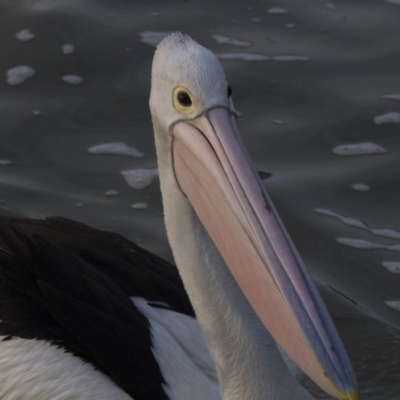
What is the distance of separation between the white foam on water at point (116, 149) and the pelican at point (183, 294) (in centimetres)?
177

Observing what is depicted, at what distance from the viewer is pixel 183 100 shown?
9.71ft

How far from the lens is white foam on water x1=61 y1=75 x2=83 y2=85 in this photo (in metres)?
6.32

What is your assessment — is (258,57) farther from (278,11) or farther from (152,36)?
(152,36)

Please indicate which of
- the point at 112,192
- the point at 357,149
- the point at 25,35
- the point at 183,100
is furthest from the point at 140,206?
the point at 183,100

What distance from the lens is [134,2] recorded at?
693 centimetres

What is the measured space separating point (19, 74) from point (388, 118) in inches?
82.5

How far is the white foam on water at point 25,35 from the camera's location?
21.7ft

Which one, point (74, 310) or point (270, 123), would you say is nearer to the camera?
point (74, 310)

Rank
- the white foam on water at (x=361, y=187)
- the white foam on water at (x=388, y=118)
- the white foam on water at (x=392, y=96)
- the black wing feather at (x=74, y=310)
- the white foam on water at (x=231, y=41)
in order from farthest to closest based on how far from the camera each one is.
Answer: the white foam on water at (x=231, y=41), the white foam on water at (x=392, y=96), the white foam on water at (x=388, y=118), the white foam on water at (x=361, y=187), the black wing feather at (x=74, y=310)

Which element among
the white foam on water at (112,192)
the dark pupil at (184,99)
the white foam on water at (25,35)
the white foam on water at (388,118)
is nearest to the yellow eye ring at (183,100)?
the dark pupil at (184,99)

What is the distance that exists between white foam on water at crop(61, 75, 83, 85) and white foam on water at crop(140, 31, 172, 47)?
0.48 metres

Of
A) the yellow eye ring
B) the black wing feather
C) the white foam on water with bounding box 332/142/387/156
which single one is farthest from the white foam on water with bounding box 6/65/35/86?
the yellow eye ring

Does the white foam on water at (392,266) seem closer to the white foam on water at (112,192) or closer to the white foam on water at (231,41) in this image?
the white foam on water at (112,192)

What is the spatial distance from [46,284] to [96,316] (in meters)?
0.18
